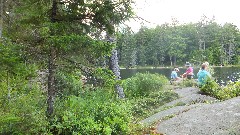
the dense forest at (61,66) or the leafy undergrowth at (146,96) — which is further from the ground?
the dense forest at (61,66)

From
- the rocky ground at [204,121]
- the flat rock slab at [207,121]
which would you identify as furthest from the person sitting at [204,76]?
the flat rock slab at [207,121]

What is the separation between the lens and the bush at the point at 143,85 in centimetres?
1570

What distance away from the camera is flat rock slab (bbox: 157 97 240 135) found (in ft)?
22.1

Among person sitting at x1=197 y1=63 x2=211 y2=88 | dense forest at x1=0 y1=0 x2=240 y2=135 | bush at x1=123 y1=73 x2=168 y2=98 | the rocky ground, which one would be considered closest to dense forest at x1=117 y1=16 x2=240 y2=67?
bush at x1=123 y1=73 x2=168 y2=98

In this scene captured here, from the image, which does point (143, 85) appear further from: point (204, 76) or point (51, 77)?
point (51, 77)

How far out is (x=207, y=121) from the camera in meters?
7.43

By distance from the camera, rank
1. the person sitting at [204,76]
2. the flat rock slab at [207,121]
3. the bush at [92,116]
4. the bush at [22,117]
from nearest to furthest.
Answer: the bush at [22,117] → the bush at [92,116] → the flat rock slab at [207,121] → the person sitting at [204,76]

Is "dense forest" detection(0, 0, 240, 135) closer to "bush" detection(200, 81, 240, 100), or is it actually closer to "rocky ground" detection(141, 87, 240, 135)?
"rocky ground" detection(141, 87, 240, 135)

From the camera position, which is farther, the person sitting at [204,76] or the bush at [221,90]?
the person sitting at [204,76]

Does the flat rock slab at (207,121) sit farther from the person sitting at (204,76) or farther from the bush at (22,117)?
the person sitting at (204,76)

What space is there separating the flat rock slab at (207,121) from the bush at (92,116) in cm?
137

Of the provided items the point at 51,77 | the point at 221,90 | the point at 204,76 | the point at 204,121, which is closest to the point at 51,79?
the point at 51,77

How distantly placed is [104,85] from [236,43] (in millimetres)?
74494

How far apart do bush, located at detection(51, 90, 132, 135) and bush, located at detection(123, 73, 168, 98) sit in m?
9.09
